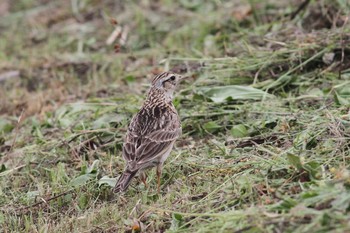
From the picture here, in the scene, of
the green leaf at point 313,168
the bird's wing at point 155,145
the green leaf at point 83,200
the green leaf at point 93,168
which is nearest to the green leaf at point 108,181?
the green leaf at point 83,200

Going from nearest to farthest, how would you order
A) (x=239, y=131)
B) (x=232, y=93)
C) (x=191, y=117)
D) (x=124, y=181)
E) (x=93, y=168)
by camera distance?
(x=124, y=181), (x=93, y=168), (x=239, y=131), (x=191, y=117), (x=232, y=93)

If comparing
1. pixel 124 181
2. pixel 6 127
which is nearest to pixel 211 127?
pixel 124 181

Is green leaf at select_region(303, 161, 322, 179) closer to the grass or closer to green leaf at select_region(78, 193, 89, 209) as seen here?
the grass

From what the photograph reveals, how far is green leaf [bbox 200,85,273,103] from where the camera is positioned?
29.7ft

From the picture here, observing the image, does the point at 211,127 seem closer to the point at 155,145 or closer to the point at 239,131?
the point at 239,131

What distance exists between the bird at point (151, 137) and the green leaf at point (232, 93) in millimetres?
874

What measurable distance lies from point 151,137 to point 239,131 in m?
1.12

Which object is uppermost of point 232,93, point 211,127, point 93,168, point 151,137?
point 151,137

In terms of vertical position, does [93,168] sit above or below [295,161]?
below

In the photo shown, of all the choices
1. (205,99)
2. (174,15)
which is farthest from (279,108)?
(174,15)

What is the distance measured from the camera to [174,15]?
42.9 feet

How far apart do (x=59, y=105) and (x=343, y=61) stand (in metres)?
3.66

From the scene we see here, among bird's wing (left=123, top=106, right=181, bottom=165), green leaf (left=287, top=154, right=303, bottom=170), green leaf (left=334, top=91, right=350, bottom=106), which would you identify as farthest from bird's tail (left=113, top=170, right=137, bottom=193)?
green leaf (left=334, top=91, right=350, bottom=106)

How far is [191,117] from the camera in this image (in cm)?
889
